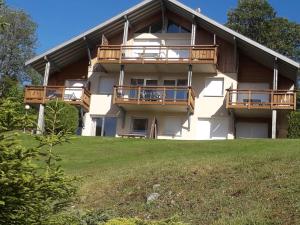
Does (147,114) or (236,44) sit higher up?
(236,44)

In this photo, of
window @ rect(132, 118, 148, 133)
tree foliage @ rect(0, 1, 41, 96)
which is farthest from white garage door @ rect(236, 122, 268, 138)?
tree foliage @ rect(0, 1, 41, 96)

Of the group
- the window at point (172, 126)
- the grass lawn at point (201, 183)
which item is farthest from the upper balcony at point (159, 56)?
the grass lawn at point (201, 183)

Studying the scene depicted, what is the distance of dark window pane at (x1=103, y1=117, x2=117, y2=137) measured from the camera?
3328 cm

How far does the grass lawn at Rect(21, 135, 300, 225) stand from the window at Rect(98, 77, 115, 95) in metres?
11.5

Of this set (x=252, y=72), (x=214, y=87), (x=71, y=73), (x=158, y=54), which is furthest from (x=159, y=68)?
(x=71, y=73)

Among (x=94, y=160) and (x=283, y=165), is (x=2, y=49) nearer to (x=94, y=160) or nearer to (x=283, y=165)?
(x=94, y=160)

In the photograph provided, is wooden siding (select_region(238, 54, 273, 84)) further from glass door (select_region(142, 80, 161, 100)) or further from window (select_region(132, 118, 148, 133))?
window (select_region(132, 118, 148, 133))

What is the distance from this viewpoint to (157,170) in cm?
1758

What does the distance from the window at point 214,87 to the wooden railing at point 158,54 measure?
2.00 metres

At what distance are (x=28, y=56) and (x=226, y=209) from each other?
47380mm

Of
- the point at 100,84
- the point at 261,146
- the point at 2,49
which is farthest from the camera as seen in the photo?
the point at 2,49

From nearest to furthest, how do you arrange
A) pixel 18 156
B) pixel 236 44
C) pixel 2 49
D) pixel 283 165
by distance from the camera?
pixel 18 156, pixel 283 165, pixel 236 44, pixel 2 49

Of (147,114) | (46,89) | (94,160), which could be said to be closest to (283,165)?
(94,160)

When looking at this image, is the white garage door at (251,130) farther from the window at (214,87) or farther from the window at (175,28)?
the window at (175,28)
